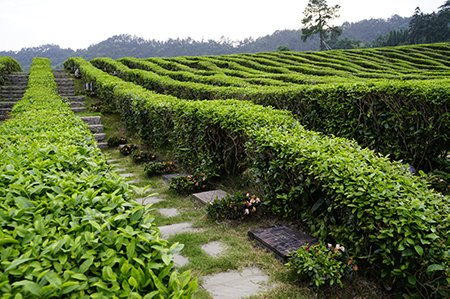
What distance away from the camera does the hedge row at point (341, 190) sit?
205 centimetres

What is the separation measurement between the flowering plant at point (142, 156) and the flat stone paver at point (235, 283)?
177 inches

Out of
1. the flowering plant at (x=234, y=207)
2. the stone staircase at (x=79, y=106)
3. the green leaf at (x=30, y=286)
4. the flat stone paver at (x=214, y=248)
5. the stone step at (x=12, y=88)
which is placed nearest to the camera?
the green leaf at (x=30, y=286)

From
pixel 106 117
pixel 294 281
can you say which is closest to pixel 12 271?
pixel 294 281

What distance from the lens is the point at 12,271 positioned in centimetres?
105

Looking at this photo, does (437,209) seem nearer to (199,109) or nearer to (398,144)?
(398,144)

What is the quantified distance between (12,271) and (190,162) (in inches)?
167

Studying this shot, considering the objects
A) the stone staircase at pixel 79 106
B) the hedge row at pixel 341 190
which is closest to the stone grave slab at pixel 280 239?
the hedge row at pixel 341 190

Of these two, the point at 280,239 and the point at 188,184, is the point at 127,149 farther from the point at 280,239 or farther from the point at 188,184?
the point at 280,239

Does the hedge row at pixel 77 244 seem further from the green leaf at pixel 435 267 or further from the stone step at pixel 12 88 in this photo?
the stone step at pixel 12 88

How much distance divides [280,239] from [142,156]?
4.57 m

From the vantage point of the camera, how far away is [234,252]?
2922 millimetres

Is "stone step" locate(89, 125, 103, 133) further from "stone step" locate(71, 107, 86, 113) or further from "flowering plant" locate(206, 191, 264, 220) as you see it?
"flowering plant" locate(206, 191, 264, 220)

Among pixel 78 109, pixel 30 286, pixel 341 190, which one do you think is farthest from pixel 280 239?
pixel 78 109

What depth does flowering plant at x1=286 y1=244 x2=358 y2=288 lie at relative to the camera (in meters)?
2.29
